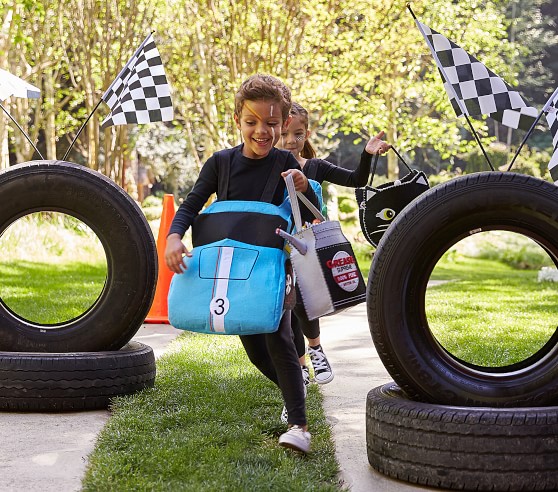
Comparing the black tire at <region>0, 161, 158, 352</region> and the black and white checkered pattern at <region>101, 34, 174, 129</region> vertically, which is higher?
the black and white checkered pattern at <region>101, 34, 174, 129</region>

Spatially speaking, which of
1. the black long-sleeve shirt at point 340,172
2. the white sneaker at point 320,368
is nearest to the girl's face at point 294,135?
the black long-sleeve shirt at point 340,172

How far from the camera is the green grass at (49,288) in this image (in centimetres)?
794

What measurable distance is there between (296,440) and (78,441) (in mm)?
960

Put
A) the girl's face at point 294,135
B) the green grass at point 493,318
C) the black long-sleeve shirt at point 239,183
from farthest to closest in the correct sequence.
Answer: the green grass at point 493,318 < the girl's face at point 294,135 < the black long-sleeve shirt at point 239,183

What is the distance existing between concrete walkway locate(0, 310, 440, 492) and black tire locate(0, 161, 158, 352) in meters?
0.44

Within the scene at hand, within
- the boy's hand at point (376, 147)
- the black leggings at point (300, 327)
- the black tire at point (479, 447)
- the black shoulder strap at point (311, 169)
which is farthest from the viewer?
the black shoulder strap at point (311, 169)

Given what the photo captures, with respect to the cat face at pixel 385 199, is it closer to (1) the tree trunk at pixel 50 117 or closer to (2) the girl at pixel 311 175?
(2) the girl at pixel 311 175

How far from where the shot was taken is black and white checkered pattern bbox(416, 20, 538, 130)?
4.30 metres

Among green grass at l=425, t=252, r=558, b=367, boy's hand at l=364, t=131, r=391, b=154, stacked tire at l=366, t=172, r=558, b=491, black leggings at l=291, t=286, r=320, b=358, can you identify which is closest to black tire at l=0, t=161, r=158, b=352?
black leggings at l=291, t=286, r=320, b=358

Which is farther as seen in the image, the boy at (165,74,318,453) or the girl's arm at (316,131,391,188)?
the girl's arm at (316,131,391,188)

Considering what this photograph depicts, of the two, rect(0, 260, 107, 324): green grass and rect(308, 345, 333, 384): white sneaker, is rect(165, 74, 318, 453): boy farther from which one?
rect(0, 260, 107, 324): green grass

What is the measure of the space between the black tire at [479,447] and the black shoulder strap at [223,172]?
122 cm

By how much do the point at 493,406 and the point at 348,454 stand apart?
2.27 ft

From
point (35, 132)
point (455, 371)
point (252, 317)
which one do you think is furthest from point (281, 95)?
point (35, 132)
